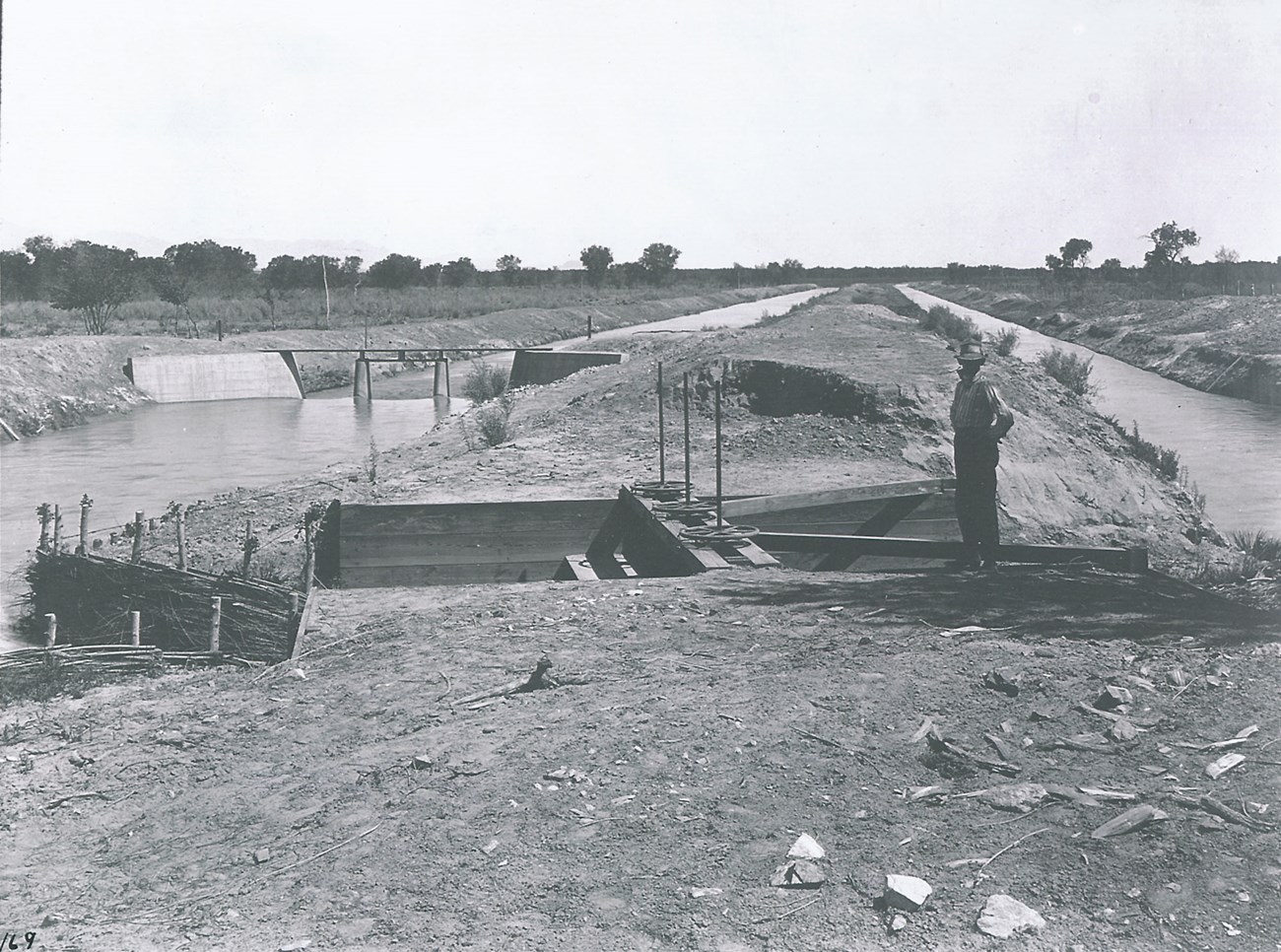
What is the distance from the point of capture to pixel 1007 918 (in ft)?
10.9

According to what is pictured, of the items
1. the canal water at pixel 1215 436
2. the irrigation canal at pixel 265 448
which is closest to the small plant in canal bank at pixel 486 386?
the irrigation canal at pixel 265 448

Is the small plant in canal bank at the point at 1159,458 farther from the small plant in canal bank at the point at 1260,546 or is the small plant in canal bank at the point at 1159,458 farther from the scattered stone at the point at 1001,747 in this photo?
the scattered stone at the point at 1001,747

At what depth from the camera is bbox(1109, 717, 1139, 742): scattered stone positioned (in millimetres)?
4422

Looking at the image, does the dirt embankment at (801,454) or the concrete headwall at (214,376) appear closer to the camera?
the dirt embankment at (801,454)

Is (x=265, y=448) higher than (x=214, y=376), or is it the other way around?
(x=214, y=376)

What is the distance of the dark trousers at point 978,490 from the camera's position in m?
8.29

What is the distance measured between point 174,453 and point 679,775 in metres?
26.1

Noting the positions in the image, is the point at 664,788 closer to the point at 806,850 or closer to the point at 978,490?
the point at 806,850

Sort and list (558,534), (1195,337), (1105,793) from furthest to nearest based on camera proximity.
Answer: (1195,337)
(558,534)
(1105,793)

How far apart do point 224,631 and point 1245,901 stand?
7.71 meters

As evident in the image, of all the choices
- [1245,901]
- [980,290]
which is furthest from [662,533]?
[980,290]

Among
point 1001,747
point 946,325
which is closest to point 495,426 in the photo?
point 1001,747

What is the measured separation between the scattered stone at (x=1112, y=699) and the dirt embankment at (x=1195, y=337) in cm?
3088

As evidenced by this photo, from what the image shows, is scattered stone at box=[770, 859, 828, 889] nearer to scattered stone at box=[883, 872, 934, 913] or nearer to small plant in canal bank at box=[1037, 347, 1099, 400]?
scattered stone at box=[883, 872, 934, 913]
